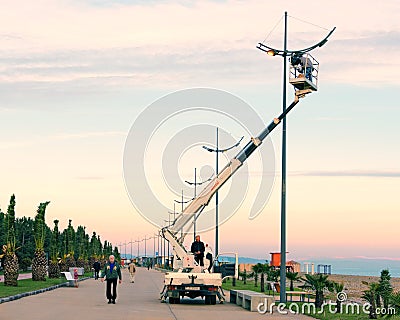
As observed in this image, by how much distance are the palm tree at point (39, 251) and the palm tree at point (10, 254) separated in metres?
6.97

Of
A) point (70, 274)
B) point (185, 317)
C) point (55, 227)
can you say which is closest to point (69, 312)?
point (185, 317)

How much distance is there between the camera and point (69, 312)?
84.6ft

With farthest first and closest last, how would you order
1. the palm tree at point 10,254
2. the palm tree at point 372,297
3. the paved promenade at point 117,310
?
the palm tree at point 10,254 → the palm tree at point 372,297 → the paved promenade at point 117,310

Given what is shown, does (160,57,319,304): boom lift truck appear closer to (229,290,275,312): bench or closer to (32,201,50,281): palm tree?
(229,290,275,312): bench

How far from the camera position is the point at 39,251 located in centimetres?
5041

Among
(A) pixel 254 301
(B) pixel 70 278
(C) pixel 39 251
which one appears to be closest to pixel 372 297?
(A) pixel 254 301

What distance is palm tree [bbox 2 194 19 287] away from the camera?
40.3 meters

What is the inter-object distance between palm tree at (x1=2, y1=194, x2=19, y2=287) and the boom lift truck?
9702 millimetres

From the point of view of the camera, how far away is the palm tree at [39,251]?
49.9 meters

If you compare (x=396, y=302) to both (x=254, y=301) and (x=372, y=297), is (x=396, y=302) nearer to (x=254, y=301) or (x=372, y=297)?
(x=372, y=297)

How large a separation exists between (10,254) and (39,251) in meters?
8.54

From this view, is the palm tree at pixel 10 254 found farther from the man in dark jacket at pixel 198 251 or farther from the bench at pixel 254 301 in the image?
the bench at pixel 254 301

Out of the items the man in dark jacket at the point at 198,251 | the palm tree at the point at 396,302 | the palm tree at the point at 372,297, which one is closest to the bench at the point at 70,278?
the man in dark jacket at the point at 198,251

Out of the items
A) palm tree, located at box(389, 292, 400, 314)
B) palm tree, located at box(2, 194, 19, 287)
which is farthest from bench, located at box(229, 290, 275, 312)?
palm tree, located at box(2, 194, 19, 287)
